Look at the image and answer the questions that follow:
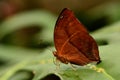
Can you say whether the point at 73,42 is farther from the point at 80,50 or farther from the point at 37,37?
the point at 37,37

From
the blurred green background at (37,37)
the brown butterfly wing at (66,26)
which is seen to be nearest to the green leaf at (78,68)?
the blurred green background at (37,37)

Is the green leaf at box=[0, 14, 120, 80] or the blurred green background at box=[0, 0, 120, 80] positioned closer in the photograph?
the green leaf at box=[0, 14, 120, 80]

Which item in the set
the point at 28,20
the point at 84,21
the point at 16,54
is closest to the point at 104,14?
the point at 84,21

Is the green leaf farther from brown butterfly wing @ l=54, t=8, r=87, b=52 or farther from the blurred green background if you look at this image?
brown butterfly wing @ l=54, t=8, r=87, b=52

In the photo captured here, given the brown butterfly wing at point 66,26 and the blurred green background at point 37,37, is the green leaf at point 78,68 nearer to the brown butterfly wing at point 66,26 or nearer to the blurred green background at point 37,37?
the blurred green background at point 37,37

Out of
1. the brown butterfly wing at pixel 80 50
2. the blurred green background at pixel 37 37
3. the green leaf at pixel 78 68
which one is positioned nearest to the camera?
the green leaf at pixel 78 68

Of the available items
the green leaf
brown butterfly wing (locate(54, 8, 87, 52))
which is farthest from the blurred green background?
brown butterfly wing (locate(54, 8, 87, 52))

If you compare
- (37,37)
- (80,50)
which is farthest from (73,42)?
(37,37)
